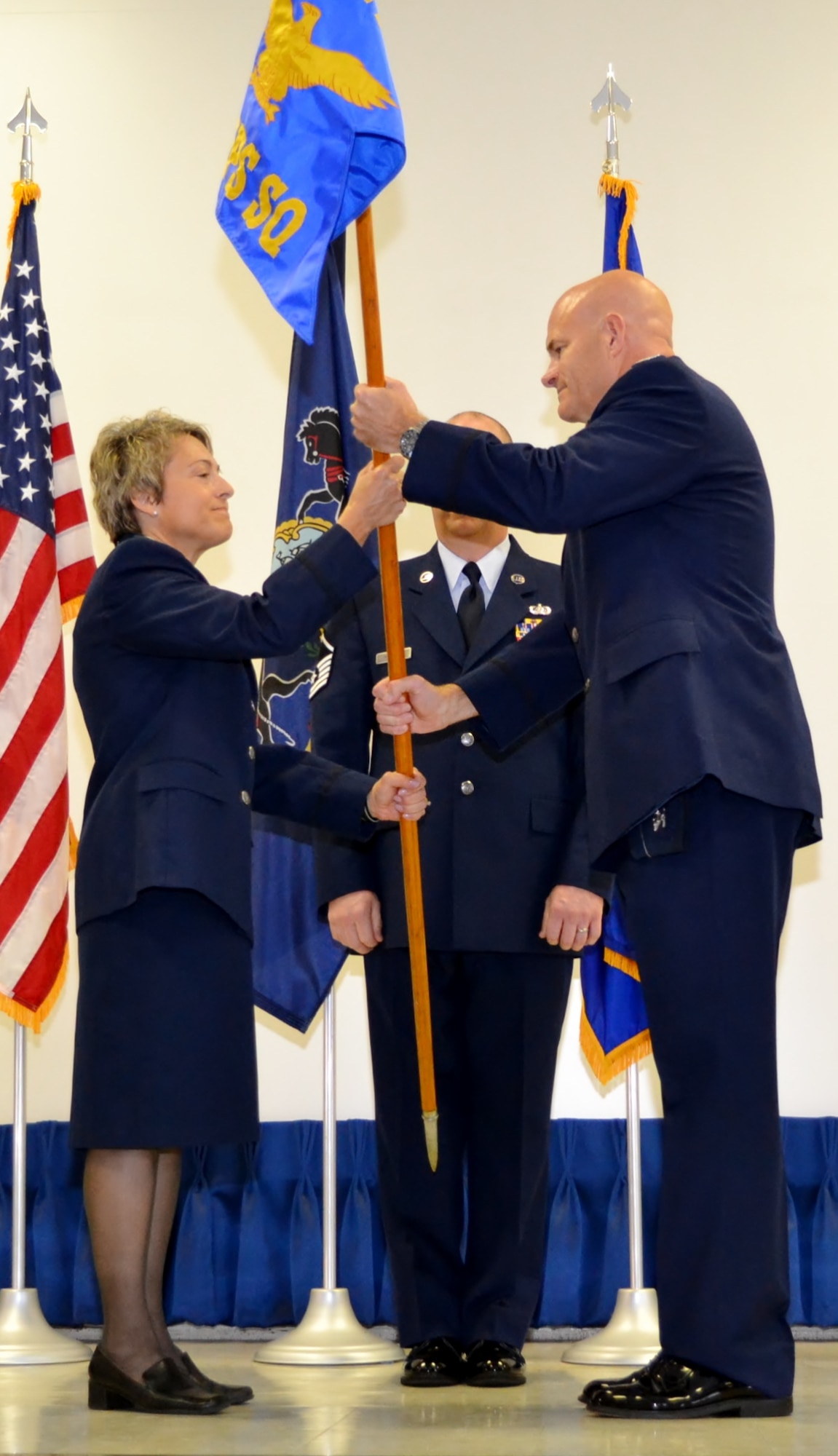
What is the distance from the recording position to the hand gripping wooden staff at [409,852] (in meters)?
2.89

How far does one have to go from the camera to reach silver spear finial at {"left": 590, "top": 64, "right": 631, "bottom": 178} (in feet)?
13.3

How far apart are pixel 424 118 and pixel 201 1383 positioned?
3525mm

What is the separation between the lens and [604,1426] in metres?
2.41

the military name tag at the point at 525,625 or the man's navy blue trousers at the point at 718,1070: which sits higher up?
the military name tag at the point at 525,625

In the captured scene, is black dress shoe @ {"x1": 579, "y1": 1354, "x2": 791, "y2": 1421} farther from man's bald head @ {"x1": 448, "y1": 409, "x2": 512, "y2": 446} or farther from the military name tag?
man's bald head @ {"x1": 448, "y1": 409, "x2": 512, "y2": 446}

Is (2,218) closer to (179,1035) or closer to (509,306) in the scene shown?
→ (509,306)

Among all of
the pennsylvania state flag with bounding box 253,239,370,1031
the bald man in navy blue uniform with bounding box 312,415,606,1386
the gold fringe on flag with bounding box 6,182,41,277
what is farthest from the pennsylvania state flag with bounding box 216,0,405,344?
the gold fringe on flag with bounding box 6,182,41,277

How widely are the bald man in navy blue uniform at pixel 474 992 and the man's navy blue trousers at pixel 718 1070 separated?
2.05 ft

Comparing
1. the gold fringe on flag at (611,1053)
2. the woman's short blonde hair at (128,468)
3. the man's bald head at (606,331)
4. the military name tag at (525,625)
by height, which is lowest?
the gold fringe on flag at (611,1053)

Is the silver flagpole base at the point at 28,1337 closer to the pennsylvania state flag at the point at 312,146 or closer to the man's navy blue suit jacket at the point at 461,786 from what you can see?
the man's navy blue suit jacket at the point at 461,786

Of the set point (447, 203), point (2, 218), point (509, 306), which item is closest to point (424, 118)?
point (447, 203)

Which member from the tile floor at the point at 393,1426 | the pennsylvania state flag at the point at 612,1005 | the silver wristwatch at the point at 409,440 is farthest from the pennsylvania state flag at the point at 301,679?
the silver wristwatch at the point at 409,440

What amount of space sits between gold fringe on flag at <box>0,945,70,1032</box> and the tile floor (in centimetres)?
85

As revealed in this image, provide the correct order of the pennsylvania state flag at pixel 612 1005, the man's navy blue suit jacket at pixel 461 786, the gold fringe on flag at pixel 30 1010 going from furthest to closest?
the gold fringe on flag at pixel 30 1010 < the pennsylvania state flag at pixel 612 1005 < the man's navy blue suit jacket at pixel 461 786
